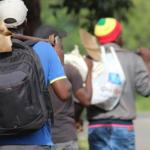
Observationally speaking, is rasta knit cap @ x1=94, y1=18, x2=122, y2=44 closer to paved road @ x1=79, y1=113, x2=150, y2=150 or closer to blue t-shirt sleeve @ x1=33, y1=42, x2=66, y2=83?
blue t-shirt sleeve @ x1=33, y1=42, x2=66, y2=83

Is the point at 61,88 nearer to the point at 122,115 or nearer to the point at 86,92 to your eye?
the point at 86,92

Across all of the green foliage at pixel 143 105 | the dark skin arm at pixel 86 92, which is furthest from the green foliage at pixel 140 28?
the dark skin arm at pixel 86 92

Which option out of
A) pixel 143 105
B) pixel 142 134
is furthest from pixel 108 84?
pixel 143 105

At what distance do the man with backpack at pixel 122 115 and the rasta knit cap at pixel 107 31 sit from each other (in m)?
0.19

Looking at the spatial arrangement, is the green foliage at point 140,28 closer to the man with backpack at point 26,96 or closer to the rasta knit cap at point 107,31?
the rasta knit cap at point 107,31

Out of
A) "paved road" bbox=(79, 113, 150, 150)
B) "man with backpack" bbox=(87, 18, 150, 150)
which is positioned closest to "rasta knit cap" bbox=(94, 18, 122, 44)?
"man with backpack" bbox=(87, 18, 150, 150)

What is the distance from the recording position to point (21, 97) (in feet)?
16.3

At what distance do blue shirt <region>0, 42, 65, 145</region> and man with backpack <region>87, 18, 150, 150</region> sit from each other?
8.19 ft

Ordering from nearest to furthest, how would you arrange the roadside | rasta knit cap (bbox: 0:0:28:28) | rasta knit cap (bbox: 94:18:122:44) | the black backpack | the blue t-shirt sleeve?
the black backpack → the blue t-shirt sleeve → rasta knit cap (bbox: 0:0:28:28) → rasta knit cap (bbox: 94:18:122:44) → the roadside

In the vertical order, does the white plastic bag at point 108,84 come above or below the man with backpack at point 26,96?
below

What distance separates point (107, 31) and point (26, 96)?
317cm

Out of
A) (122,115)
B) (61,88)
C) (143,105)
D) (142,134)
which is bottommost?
(143,105)

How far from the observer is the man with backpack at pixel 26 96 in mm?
4965

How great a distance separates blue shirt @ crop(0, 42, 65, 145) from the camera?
16.6ft
